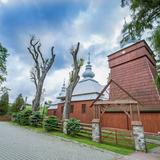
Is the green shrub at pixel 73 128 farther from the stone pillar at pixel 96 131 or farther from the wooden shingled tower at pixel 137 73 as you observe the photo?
the wooden shingled tower at pixel 137 73

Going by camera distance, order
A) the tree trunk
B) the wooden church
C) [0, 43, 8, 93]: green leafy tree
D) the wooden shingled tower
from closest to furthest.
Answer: the wooden church → the wooden shingled tower → the tree trunk → [0, 43, 8, 93]: green leafy tree

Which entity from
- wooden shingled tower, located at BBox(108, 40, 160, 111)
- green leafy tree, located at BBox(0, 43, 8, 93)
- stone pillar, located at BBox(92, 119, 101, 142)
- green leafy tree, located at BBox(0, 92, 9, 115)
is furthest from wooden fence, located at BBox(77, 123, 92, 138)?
green leafy tree, located at BBox(0, 92, 9, 115)

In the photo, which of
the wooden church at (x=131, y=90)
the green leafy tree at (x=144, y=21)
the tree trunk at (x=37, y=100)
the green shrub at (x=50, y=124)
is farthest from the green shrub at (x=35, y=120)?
the green leafy tree at (x=144, y=21)

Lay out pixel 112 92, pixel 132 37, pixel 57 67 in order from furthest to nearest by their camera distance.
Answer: pixel 57 67
pixel 112 92
pixel 132 37

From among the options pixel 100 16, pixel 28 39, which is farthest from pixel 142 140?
pixel 28 39

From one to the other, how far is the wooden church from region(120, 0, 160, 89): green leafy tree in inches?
230

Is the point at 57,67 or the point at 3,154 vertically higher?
the point at 57,67

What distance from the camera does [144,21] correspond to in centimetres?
855

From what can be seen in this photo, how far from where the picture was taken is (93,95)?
20938 millimetres

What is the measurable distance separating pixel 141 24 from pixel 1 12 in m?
8.88

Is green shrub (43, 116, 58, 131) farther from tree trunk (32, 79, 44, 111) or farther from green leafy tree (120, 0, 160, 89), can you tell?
green leafy tree (120, 0, 160, 89)

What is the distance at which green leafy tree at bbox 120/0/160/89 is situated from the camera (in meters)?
7.84

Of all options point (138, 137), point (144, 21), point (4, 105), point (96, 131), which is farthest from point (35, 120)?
point (4, 105)

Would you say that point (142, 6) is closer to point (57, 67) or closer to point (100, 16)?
point (100, 16)
